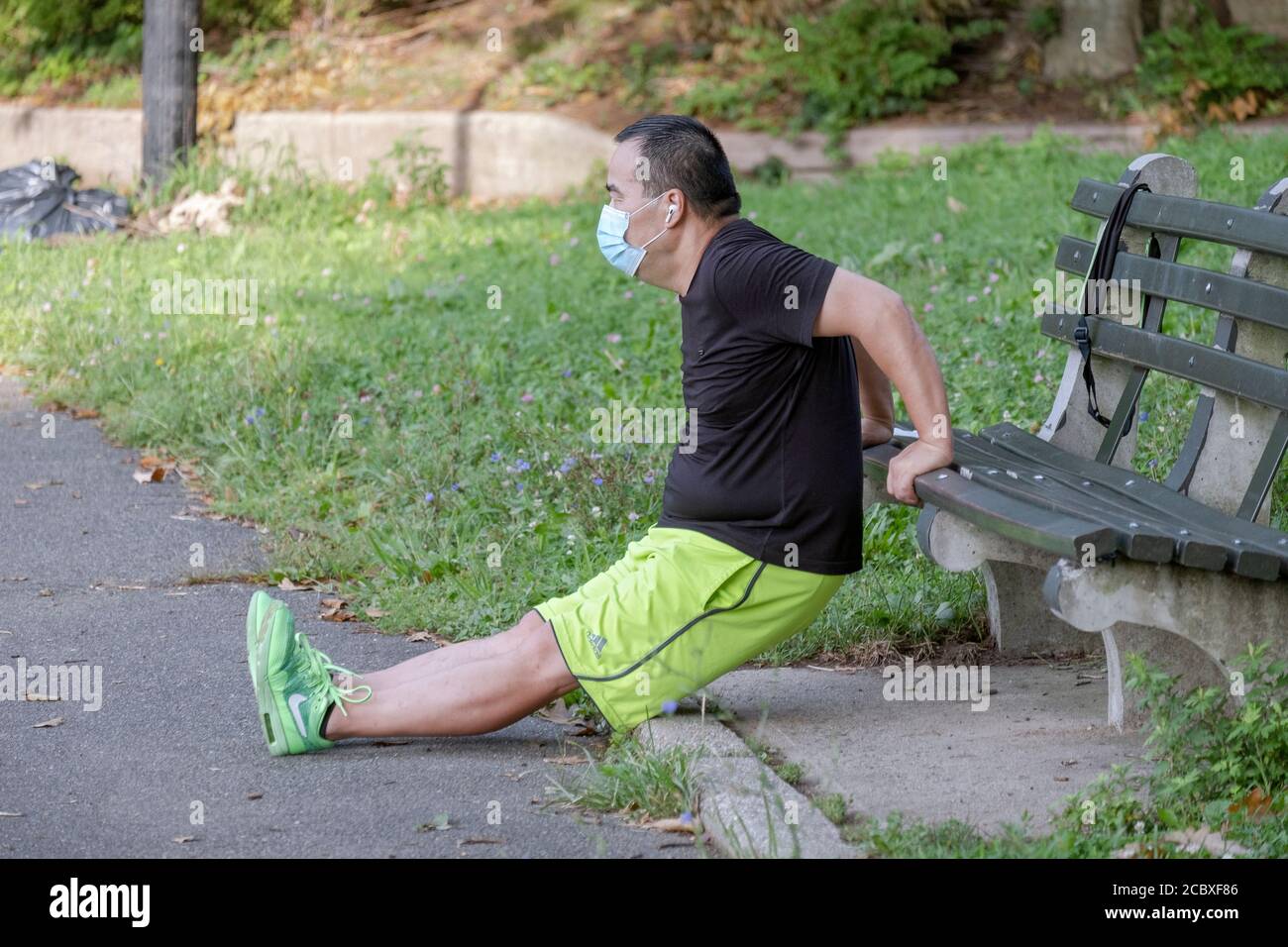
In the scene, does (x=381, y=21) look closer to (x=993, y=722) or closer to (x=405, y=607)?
(x=405, y=607)

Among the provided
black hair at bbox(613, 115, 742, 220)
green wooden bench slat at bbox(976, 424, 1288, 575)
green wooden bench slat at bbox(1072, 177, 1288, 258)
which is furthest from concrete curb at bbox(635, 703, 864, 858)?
green wooden bench slat at bbox(1072, 177, 1288, 258)

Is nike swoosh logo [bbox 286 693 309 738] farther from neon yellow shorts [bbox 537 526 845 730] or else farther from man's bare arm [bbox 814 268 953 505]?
man's bare arm [bbox 814 268 953 505]

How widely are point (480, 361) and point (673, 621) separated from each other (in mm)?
3598

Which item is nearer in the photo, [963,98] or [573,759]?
[573,759]

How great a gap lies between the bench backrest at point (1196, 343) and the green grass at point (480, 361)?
682 mm

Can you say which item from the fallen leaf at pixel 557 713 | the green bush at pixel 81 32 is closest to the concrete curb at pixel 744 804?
the fallen leaf at pixel 557 713

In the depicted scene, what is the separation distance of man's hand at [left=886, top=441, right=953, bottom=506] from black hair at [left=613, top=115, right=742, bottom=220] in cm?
68

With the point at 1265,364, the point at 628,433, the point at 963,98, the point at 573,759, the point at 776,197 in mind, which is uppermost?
Answer: the point at 963,98

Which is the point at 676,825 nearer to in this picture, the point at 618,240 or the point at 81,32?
the point at 618,240

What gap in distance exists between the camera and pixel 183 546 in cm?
557

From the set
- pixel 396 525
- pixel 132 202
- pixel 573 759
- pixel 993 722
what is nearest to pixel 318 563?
pixel 396 525

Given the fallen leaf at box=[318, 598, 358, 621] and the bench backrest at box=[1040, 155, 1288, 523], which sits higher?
the bench backrest at box=[1040, 155, 1288, 523]

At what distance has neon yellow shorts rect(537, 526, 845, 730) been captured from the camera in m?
3.58

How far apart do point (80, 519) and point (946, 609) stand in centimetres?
322
